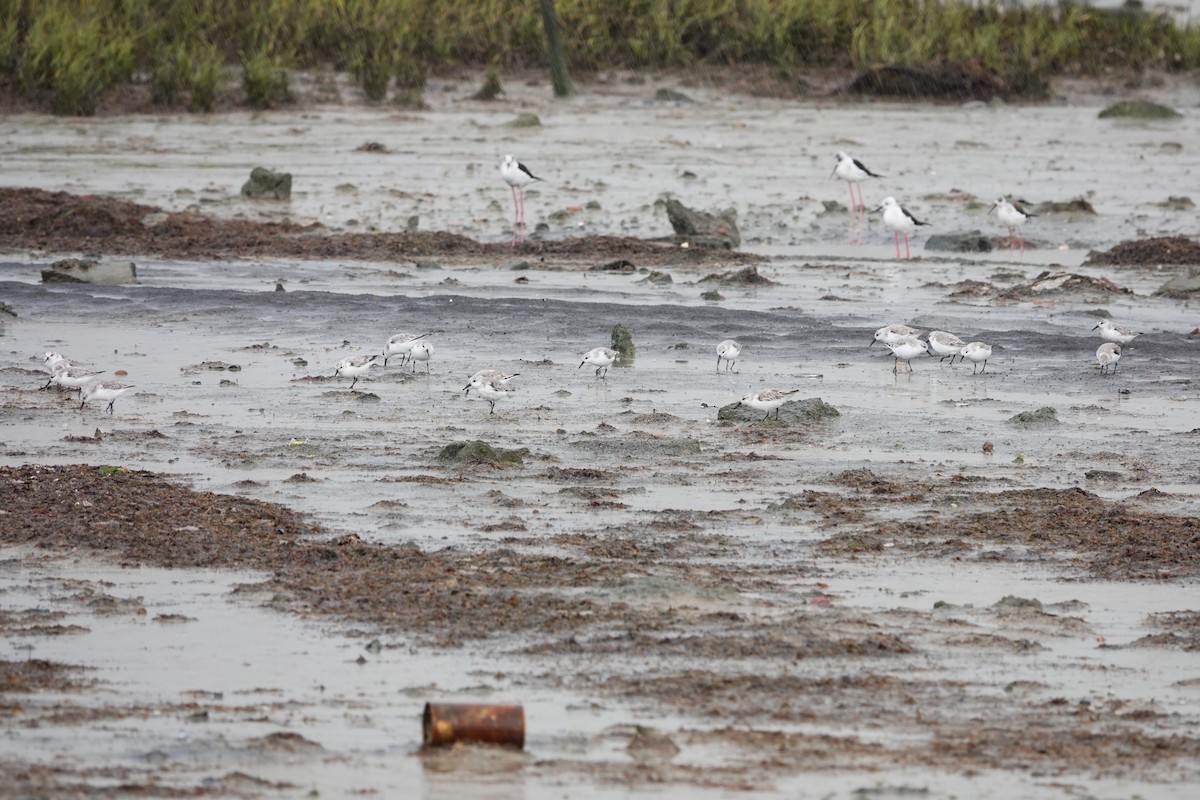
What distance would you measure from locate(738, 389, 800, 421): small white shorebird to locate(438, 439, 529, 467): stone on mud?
69.5 inches

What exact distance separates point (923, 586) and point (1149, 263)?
37.5 feet

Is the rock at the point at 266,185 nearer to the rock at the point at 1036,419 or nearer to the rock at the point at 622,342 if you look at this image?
the rock at the point at 622,342

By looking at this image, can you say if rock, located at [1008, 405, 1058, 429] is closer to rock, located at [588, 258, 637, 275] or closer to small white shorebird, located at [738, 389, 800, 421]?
small white shorebird, located at [738, 389, 800, 421]

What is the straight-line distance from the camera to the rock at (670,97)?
30.5 metres

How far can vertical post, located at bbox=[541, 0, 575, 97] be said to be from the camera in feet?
95.1

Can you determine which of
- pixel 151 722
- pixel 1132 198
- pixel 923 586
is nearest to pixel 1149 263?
pixel 1132 198

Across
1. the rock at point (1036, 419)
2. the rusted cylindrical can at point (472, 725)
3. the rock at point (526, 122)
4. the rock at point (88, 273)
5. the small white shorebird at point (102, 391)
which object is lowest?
the rock at point (88, 273)

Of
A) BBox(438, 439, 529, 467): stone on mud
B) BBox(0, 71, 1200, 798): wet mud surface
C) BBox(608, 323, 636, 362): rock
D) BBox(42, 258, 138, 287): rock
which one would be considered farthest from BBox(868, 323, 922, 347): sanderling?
BBox(42, 258, 138, 287): rock

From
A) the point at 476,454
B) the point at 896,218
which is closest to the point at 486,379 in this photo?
the point at 476,454

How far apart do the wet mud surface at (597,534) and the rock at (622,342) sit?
195mm

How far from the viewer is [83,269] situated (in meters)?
16.5

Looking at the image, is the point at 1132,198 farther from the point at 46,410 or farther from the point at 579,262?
the point at 46,410

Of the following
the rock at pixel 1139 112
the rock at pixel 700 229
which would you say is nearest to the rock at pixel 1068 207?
the rock at pixel 700 229

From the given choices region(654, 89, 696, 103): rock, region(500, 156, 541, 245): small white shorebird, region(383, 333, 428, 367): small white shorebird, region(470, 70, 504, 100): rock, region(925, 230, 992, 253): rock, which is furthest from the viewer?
region(654, 89, 696, 103): rock
